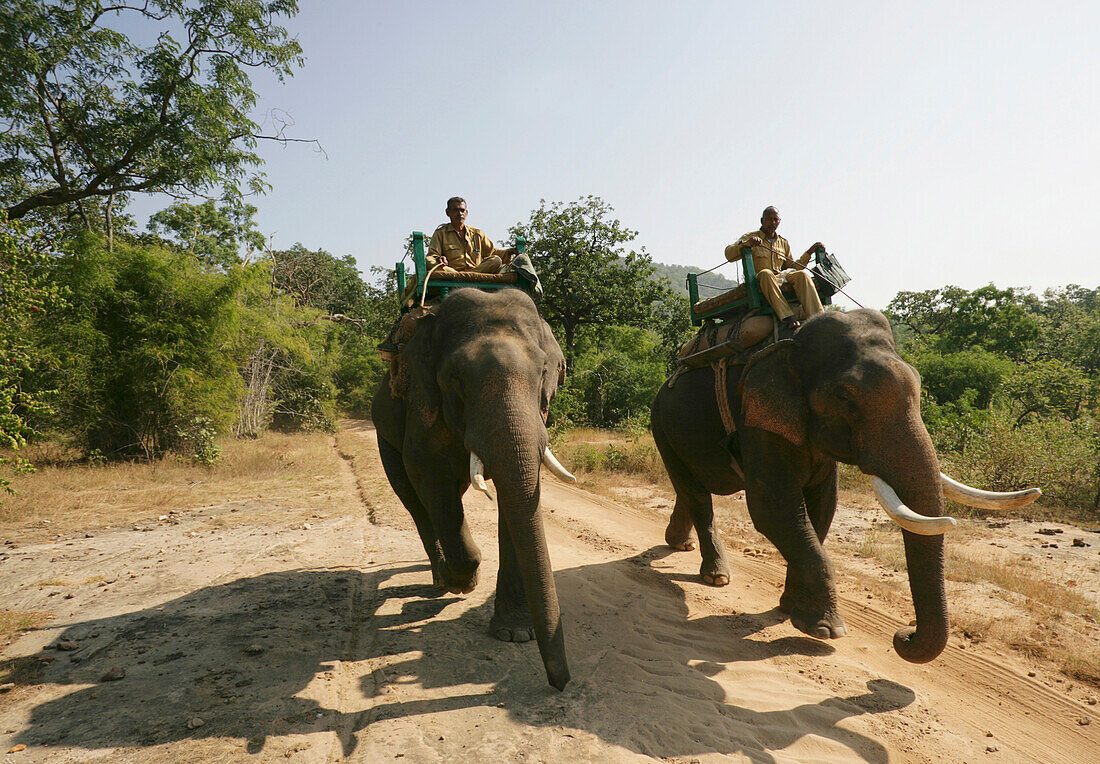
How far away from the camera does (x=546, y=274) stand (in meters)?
24.0

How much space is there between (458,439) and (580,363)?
64.6 feet

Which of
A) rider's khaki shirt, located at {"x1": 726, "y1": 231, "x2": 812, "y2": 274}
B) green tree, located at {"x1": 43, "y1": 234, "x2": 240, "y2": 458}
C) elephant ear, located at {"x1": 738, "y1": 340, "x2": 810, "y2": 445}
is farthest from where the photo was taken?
green tree, located at {"x1": 43, "y1": 234, "x2": 240, "y2": 458}

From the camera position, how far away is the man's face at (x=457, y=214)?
634 centimetres

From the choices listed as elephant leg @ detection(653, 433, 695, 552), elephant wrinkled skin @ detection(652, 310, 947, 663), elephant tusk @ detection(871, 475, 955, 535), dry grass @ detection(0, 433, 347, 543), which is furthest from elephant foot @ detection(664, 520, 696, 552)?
dry grass @ detection(0, 433, 347, 543)

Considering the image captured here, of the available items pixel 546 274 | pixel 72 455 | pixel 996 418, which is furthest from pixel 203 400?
pixel 996 418

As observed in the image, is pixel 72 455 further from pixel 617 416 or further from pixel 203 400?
pixel 617 416

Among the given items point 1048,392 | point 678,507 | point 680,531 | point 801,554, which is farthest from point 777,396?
point 1048,392

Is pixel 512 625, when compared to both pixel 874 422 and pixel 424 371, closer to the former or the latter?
pixel 424 371

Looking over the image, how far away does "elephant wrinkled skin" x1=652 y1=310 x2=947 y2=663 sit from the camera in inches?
156

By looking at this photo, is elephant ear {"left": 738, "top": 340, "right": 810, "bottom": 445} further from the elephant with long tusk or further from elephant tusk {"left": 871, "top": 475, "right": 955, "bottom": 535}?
the elephant with long tusk

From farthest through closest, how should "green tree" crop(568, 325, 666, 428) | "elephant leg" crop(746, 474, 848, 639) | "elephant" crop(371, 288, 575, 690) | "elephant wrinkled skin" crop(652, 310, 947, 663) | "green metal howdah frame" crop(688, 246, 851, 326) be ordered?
"green tree" crop(568, 325, 666, 428) < "green metal howdah frame" crop(688, 246, 851, 326) < "elephant leg" crop(746, 474, 848, 639) < "elephant wrinkled skin" crop(652, 310, 947, 663) < "elephant" crop(371, 288, 575, 690)

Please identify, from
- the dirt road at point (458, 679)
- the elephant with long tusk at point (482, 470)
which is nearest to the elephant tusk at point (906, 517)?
the dirt road at point (458, 679)

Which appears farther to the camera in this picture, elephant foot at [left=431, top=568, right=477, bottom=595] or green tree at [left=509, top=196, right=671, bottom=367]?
green tree at [left=509, top=196, right=671, bottom=367]

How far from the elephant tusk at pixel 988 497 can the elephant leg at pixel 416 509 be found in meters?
4.13
